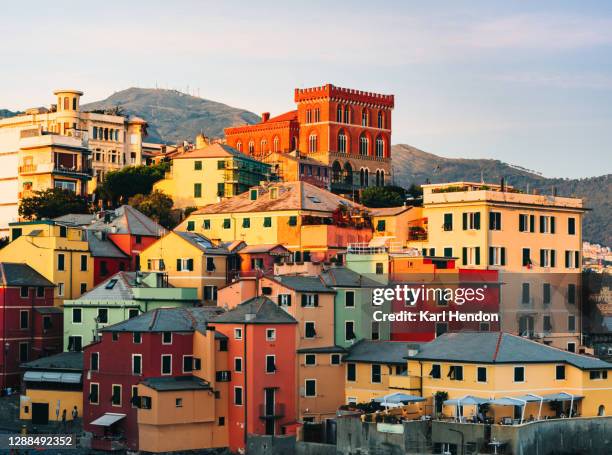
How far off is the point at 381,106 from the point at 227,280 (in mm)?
70415

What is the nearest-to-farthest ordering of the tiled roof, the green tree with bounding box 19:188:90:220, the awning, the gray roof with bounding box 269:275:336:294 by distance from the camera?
the awning < the gray roof with bounding box 269:275:336:294 < the tiled roof < the green tree with bounding box 19:188:90:220

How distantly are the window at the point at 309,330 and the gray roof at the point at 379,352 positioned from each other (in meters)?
2.81

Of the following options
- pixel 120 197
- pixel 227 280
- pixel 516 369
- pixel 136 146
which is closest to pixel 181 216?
pixel 120 197

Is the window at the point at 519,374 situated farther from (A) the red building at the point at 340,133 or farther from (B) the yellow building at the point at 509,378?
(A) the red building at the point at 340,133

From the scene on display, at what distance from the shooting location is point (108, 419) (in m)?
89.4

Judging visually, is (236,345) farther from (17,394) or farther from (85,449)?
(17,394)

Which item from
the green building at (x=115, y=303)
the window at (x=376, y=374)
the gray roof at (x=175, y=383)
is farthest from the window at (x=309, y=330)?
the green building at (x=115, y=303)

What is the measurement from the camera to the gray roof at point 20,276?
103 metres

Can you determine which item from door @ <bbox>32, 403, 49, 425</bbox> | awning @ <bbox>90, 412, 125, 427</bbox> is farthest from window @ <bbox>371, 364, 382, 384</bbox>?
door @ <bbox>32, 403, 49, 425</bbox>

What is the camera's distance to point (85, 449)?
3531 inches

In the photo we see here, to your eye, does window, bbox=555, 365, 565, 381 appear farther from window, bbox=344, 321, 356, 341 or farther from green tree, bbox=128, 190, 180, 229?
green tree, bbox=128, 190, 180, 229

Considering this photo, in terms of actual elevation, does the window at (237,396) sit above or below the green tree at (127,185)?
below

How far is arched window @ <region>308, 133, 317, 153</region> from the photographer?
544 ft

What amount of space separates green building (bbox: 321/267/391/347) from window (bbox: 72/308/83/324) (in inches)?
747
